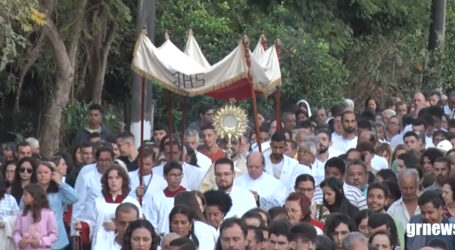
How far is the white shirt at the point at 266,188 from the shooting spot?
16688 millimetres

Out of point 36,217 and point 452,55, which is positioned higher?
point 452,55

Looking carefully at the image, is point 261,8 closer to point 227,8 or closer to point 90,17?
point 227,8

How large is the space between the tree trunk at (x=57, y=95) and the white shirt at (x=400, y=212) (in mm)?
9817

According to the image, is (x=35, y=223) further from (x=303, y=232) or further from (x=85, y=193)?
(x=303, y=232)

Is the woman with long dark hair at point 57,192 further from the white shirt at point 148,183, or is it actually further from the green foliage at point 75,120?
the green foliage at point 75,120

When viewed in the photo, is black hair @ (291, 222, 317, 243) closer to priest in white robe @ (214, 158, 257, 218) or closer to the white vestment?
the white vestment

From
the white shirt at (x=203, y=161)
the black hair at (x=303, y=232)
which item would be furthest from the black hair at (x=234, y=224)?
the white shirt at (x=203, y=161)

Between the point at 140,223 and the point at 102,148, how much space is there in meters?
4.06

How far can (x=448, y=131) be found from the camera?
20.9 metres

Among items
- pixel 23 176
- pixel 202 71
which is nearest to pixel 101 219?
pixel 23 176

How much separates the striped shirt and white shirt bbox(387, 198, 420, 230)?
67cm

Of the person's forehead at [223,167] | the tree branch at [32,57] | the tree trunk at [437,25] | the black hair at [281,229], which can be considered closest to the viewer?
the black hair at [281,229]

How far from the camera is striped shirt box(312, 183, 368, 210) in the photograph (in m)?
16.0

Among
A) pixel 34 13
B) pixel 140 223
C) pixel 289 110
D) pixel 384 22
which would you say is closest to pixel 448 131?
pixel 289 110
